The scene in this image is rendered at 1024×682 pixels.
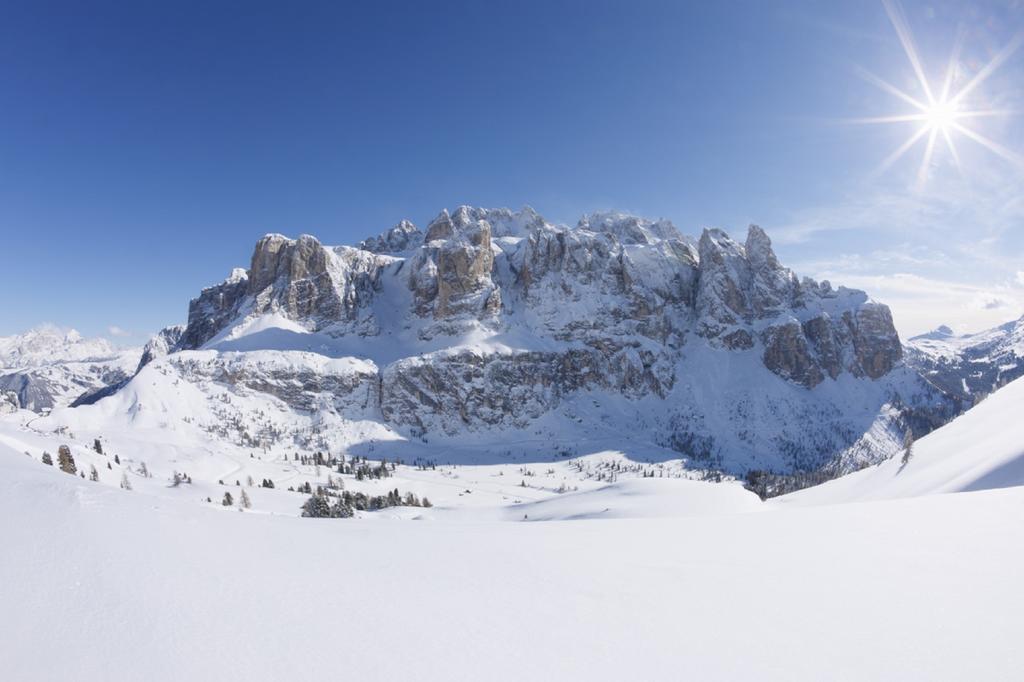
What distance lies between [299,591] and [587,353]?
7627 inches

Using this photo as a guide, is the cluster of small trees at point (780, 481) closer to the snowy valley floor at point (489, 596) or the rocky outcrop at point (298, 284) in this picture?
the snowy valley floor at point (489, 596)

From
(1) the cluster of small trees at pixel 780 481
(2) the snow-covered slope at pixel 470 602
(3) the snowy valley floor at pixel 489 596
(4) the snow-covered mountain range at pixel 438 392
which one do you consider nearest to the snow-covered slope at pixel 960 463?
(3) the snowy valley floor at pixel 489 596

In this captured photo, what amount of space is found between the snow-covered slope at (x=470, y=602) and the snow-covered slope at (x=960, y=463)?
8494mm

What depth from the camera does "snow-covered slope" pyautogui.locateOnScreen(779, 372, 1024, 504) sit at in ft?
42.3

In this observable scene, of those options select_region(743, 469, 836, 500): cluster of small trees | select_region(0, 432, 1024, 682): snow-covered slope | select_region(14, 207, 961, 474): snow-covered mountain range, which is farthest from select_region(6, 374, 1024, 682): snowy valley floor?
select_region(14, 207, 961, 474): snow-covered mountain range

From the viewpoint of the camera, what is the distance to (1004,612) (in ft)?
14.0

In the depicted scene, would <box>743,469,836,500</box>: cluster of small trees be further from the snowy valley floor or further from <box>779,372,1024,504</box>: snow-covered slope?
the snowy valley floor

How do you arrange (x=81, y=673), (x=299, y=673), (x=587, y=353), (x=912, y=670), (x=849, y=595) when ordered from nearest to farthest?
(x=81, y=673)
(x=299, y=673)
(x=912, y=670)
(x=849, y=595)
(x=587, y=353)

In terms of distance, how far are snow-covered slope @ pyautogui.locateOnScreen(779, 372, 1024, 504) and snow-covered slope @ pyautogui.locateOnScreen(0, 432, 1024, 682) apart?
8.49 m

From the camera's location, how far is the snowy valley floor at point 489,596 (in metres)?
3.37

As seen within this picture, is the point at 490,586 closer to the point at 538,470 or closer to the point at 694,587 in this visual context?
the point at 694,587

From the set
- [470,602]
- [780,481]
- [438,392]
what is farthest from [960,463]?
[438,392]

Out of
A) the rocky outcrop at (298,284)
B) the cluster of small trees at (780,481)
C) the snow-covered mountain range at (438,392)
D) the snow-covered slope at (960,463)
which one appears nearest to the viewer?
the snow-covered slope at (960,463)

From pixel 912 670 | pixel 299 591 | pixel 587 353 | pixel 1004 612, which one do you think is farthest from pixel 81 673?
pixel 587 353
